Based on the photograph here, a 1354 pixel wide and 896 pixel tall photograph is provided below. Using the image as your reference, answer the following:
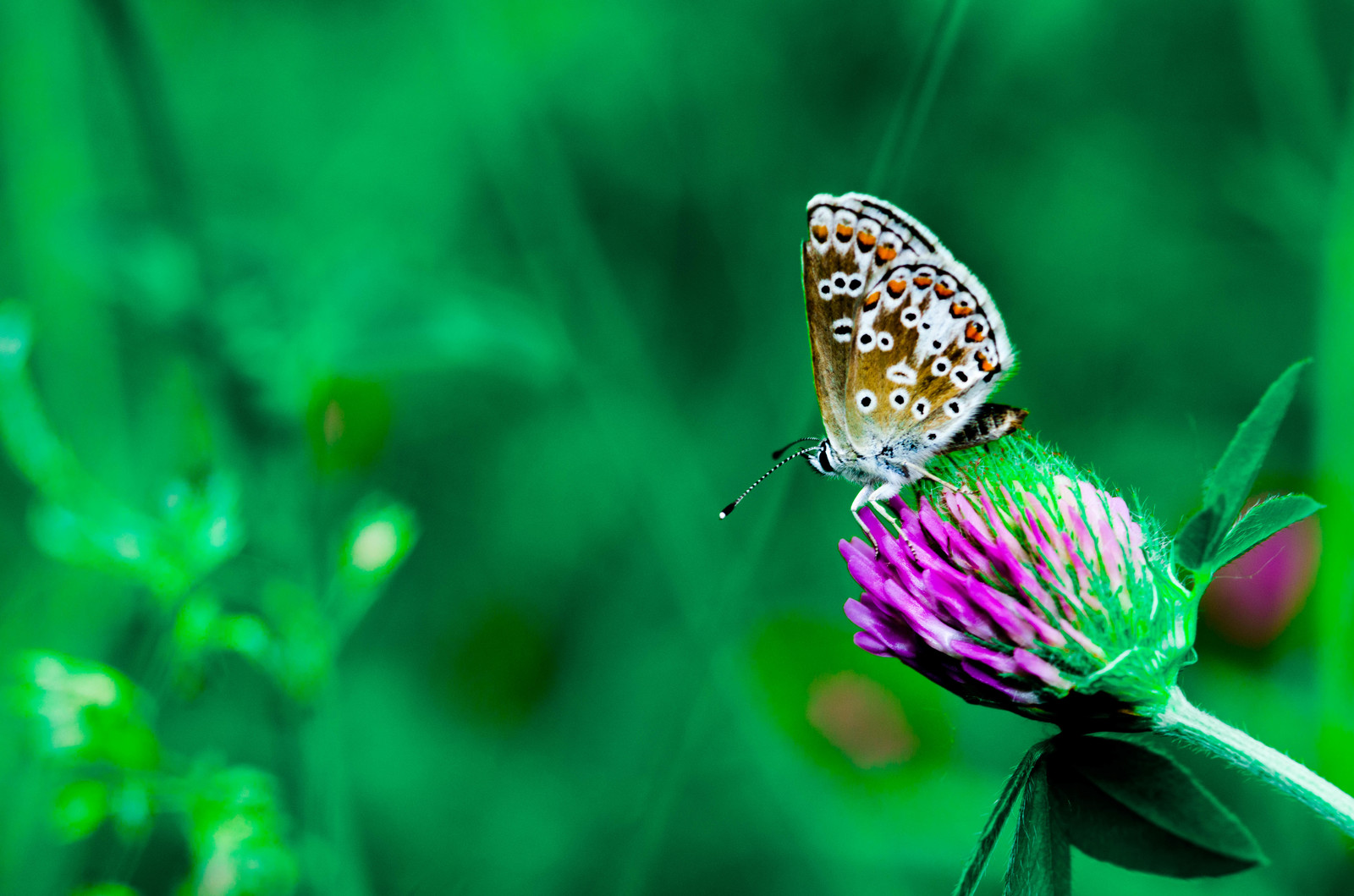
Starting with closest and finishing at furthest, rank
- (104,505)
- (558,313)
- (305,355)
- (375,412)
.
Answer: (104,505) < (305,355) < (558,313) < (375,412)

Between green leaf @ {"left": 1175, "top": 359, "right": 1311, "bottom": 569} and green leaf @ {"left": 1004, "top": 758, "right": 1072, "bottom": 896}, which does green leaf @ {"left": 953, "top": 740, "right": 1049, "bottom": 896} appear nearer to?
green leaf @ {"left": 1004, "top": 758, "right": 1072, "bottom": 896}

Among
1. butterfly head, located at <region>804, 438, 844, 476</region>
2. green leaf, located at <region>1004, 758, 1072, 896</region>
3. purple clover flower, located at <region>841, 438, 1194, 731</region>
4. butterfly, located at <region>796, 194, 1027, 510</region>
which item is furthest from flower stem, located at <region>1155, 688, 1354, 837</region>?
butterfly head, located at <region>804, 438, 844, 476</region>

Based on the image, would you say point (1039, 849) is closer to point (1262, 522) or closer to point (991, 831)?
point (991, 831)

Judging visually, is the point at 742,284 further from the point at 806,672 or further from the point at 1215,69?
the point at 1215,69

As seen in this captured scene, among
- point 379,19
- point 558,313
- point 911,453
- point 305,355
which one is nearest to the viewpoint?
point 911,453

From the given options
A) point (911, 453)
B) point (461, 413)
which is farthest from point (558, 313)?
point (911, 453)

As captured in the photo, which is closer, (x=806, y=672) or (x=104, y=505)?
(x=104, y=505)
